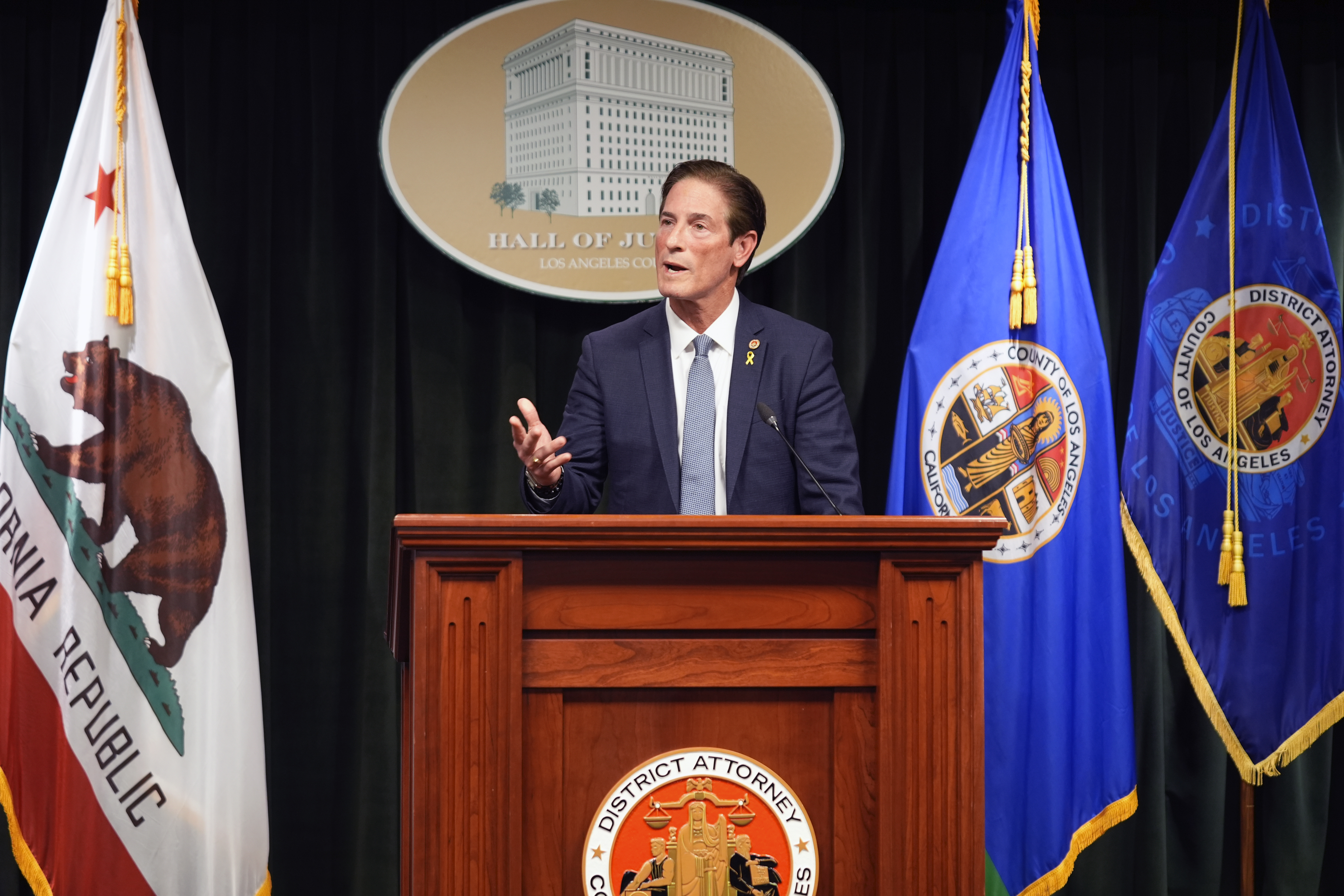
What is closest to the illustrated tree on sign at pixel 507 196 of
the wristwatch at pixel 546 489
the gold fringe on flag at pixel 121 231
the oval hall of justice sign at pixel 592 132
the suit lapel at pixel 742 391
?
the oval hall of justice sign at pixel 592 132

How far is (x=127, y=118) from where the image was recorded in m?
2.79

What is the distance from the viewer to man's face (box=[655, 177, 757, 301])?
2.28 m

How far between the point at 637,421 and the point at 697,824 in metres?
0.99

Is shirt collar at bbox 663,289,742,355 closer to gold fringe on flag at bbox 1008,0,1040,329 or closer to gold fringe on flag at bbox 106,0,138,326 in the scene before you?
gold fringe on flag at bbox 1008,0,1040,329

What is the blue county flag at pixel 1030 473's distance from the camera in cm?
275

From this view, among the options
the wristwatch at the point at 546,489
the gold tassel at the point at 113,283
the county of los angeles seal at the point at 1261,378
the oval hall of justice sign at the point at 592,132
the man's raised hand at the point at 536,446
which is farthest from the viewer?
the oval hall of justice sign at the point at 592,132

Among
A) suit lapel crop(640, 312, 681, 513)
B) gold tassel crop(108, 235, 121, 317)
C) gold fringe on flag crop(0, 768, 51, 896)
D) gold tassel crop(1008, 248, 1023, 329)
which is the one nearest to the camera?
suit lapel crop(640, 312, 681, 513)

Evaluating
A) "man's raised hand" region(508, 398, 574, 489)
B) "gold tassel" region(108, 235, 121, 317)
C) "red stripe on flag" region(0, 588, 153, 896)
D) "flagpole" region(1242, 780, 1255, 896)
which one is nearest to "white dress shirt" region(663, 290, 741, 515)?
"man's raised hand" region(508, 398, 574, 489)

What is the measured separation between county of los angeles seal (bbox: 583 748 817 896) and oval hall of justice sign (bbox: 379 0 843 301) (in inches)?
76.0

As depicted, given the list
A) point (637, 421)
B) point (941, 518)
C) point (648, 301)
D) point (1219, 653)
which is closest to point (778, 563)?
point (941, 518)

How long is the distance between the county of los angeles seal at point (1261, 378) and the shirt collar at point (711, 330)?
53.1 inches

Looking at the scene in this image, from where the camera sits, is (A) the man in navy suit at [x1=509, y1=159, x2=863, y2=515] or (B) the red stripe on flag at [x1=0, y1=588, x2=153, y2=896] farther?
(B) the red stripe on flag at [x1=0, y1=588, x2=153, y2=896]

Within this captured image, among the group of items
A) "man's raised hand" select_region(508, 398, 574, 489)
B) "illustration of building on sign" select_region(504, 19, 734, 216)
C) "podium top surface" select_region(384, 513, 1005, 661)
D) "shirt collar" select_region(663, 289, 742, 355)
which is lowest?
"podium top surface" select_region(384, 513, 1005, 661)

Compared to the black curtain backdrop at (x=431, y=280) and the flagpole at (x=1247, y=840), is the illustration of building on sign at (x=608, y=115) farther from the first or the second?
the flagpole at (x=1247, y=840)
